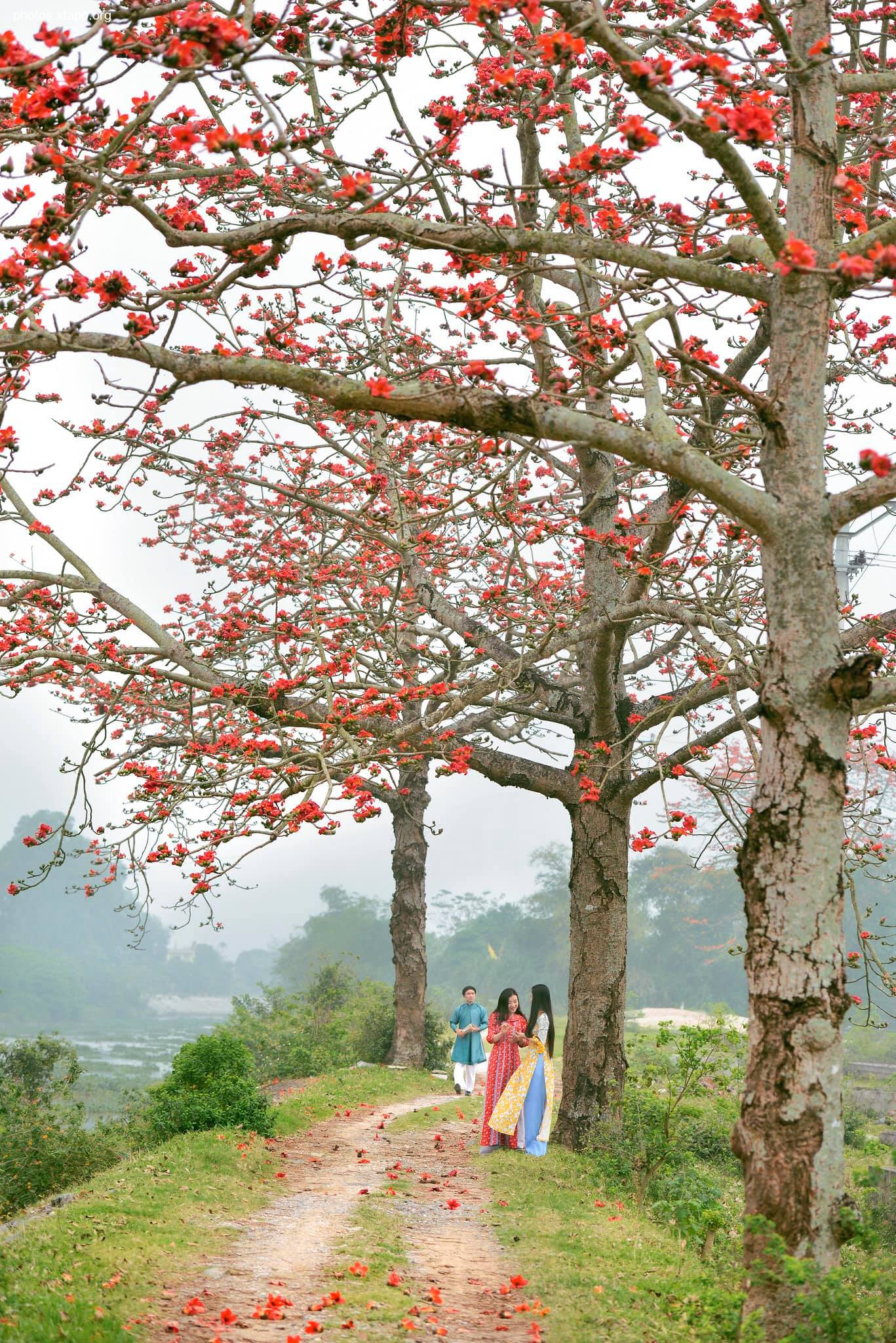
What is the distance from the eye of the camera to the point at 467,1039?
1575 cm

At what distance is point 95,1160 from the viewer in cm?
1126

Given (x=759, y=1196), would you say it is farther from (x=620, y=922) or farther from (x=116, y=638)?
(x=116, y=638)

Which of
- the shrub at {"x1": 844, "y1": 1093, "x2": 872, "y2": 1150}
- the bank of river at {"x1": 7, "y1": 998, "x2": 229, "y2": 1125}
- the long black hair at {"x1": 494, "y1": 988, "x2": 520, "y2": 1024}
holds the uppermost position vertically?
the long black hair at {"x1": 494, "y1": 988, "x2": 520, "y2": 1024}

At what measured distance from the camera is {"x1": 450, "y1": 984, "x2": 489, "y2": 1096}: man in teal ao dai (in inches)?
597

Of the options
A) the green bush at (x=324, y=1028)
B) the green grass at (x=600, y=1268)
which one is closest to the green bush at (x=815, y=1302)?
the green grass at (x=600, y=1268)

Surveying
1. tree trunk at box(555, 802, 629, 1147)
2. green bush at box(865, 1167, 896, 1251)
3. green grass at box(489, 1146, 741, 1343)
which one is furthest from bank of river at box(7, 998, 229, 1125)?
green bush at box(865, 1167, 896, 1251)

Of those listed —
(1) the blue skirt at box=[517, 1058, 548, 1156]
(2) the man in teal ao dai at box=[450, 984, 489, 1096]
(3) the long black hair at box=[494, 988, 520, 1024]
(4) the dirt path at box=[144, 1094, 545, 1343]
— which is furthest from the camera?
(2) the man in teal ao dai at box=[450, 984, 489, 1096]

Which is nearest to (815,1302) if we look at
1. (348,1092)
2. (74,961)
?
(348,1092)

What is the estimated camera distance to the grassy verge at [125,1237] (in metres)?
5.12

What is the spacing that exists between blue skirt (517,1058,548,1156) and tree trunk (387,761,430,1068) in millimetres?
7940

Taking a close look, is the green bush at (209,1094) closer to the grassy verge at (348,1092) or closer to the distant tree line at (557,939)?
the grassy verge at (348,1092)

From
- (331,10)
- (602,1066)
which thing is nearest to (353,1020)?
(602,1066)

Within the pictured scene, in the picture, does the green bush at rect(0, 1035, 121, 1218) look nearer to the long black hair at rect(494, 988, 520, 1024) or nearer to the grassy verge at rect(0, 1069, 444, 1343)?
the grassy verge at rect(0, 1069, 444, 1343)

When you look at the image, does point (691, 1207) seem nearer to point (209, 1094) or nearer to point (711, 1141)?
point (209, 1094)
